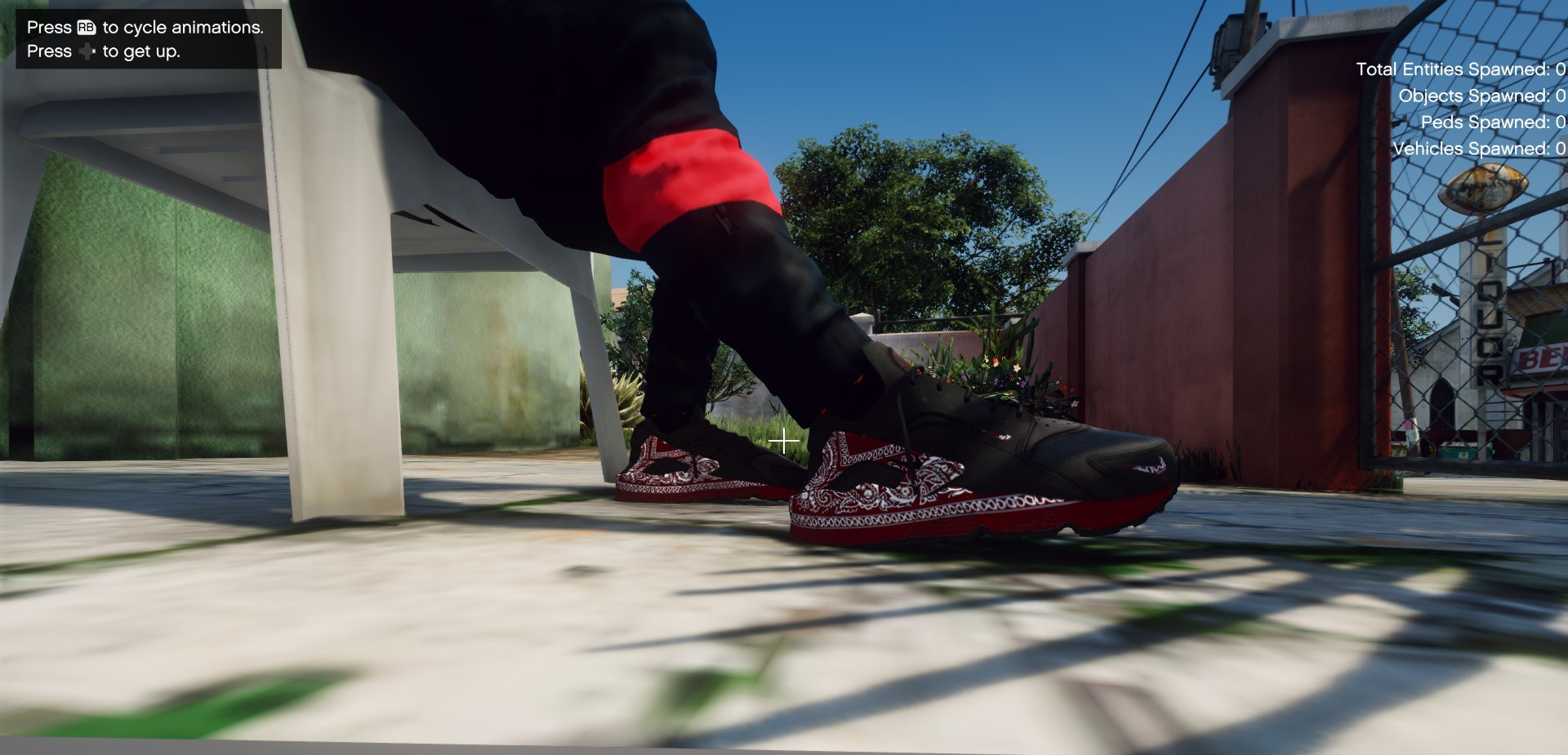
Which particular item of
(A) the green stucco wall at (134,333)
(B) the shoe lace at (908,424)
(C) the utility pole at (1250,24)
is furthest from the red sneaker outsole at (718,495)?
(C) the utility pole at (1250,24)

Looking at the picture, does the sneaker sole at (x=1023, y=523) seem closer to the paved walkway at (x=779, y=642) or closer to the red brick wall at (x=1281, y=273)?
the paved walkway at (x=779, y=642)

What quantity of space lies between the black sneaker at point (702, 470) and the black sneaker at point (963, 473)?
49cm

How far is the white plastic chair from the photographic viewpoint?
92 cm

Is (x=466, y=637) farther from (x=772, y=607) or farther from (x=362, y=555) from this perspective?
(x=362, y=555)

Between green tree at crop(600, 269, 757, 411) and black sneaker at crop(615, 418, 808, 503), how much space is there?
4642 mm

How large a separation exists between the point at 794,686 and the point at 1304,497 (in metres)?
2.03

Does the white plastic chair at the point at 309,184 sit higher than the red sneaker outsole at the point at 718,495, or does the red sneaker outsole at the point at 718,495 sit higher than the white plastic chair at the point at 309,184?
the white plastic chair at the point at 309,184

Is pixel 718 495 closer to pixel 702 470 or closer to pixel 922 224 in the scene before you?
pixel 702 470

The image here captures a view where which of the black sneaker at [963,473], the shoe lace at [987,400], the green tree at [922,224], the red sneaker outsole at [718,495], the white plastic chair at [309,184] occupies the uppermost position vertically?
the green tree at [922,224]

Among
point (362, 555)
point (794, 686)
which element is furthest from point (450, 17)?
point (794, 686)

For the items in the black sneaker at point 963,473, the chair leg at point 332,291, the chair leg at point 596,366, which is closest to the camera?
the black sneaker at point 963,473

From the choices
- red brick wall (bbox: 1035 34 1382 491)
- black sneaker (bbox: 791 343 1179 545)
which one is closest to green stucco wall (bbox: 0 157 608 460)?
black sneaker (bbox: 791 343 1179 545)

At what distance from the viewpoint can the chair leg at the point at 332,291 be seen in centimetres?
92

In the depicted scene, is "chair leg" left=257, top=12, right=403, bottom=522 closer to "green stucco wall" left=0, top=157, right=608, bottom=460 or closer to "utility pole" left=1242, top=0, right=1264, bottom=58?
"green stucco wall" left=0, top=157, right=608, bottom=460
